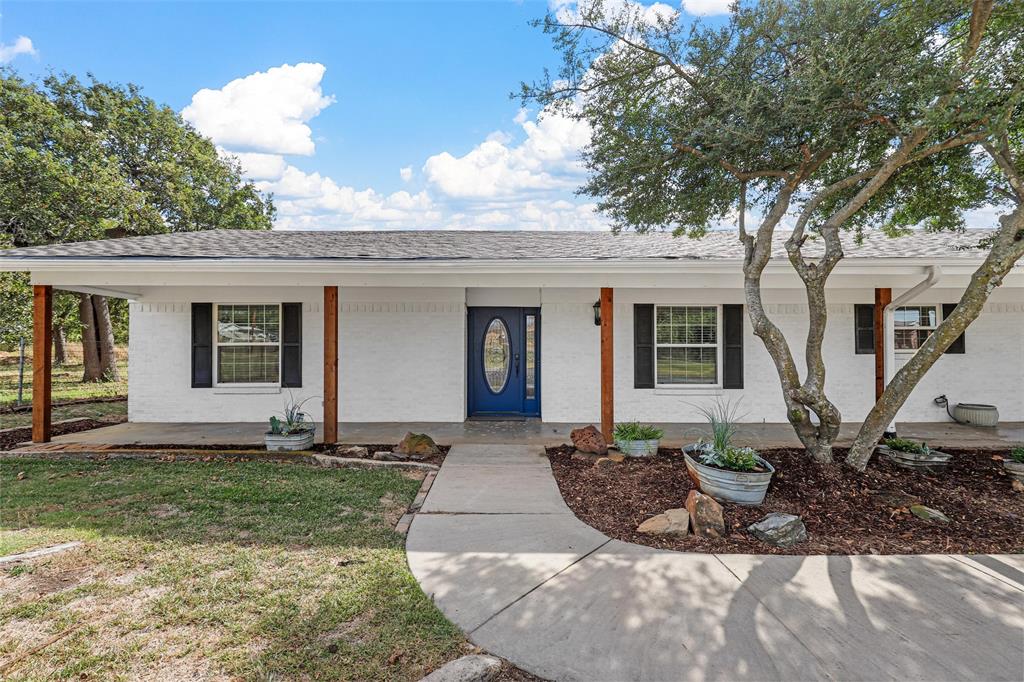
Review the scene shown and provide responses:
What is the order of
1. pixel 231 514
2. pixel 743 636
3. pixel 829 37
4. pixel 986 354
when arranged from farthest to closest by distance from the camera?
pixel 986 354
pixel 829 37
pixel 231 514
pixel 743 636

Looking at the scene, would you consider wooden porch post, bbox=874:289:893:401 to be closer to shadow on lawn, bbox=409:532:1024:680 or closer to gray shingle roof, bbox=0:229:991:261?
gray shingle roof, bbox=0:229:991:261

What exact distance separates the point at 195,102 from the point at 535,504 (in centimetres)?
2001

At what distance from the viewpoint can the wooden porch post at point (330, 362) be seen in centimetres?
647

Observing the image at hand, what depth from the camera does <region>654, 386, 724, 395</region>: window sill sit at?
8.24 metres

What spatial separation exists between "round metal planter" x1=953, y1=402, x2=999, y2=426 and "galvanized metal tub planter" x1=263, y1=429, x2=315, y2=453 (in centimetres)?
1022

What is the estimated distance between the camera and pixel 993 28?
4.47 metres

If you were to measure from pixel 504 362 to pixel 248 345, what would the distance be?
4.44m

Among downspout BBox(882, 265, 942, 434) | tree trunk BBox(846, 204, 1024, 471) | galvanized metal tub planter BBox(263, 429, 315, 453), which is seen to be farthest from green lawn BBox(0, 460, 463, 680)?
downspout BBox(882, 265, 942, 434)

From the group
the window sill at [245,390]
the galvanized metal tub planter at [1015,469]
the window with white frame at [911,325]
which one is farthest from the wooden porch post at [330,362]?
the window with white frame at [911,325]

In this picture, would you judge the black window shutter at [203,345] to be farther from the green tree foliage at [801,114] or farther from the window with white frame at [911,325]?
the window with white frame at [911,325]

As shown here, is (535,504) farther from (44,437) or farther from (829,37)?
(44,437)

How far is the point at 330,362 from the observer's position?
6.47 m

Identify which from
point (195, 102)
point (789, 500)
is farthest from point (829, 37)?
point (195, 102)

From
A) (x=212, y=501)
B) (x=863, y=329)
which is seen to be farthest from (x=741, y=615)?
(x=863, y=329)
